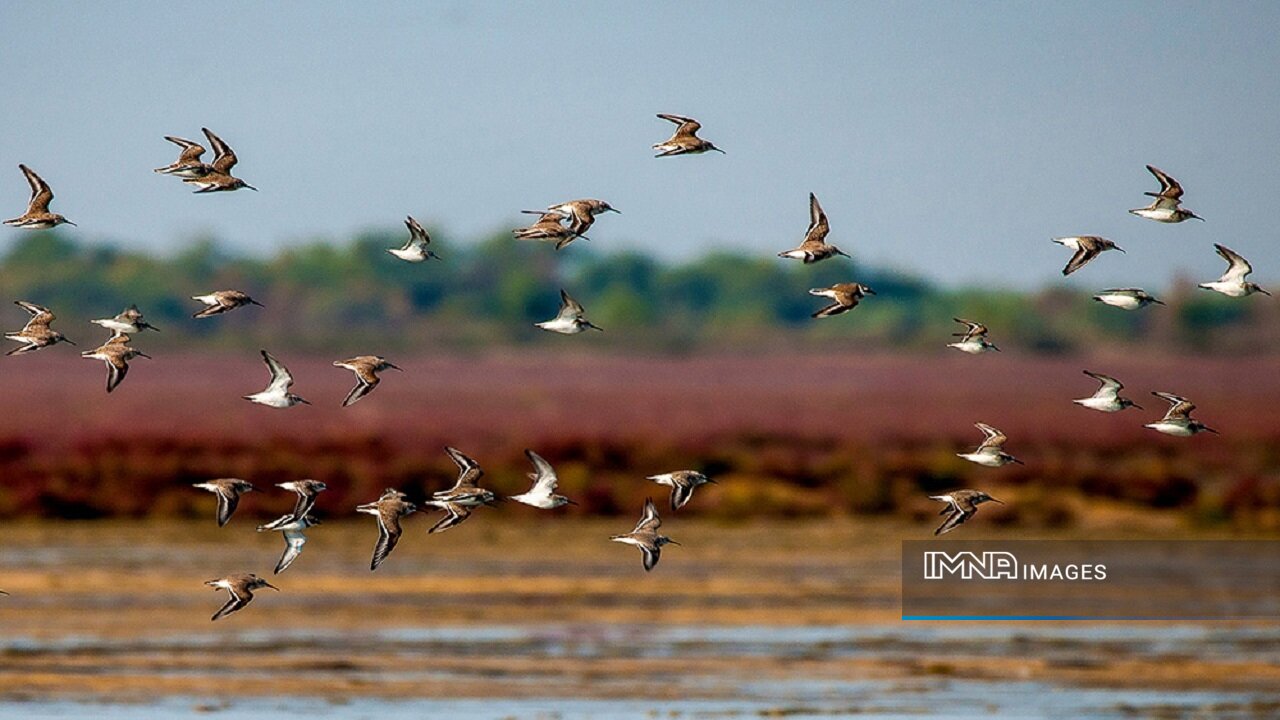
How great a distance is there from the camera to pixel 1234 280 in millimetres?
22844

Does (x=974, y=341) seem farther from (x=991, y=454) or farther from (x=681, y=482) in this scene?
(x=681, y=482)

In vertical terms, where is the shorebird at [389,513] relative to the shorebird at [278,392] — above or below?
below

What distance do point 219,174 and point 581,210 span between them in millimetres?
3157

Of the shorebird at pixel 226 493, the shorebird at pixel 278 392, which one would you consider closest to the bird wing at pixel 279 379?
the shorebird at pixel 278 392

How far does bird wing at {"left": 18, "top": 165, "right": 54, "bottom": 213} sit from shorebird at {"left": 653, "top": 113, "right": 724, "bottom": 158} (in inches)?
207

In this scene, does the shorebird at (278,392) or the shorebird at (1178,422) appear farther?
the shorebird at (1178,422)

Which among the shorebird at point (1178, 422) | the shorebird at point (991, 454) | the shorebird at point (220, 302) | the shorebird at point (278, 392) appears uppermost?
the shorebird at point (220, 302)

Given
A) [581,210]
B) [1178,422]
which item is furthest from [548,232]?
[1178,422]

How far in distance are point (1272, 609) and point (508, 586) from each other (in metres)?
10.2

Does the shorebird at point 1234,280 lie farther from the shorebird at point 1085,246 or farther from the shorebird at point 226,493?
the shorebird at point 226,493

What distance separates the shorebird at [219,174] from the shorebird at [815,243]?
472 cm

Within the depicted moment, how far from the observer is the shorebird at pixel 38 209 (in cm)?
2308

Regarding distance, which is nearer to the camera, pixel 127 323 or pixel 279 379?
pixel 279 379

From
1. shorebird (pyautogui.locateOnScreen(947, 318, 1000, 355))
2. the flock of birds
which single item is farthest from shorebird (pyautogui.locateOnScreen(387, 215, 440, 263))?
shorebird (pyautogui.locateOnScreen(947, 318, 1000, 355))
